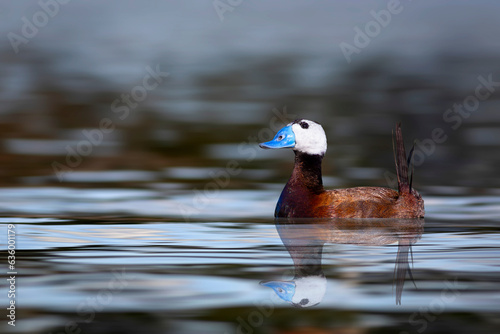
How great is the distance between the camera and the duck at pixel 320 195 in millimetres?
9891

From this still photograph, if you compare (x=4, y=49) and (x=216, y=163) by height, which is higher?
(x=4, y=49)

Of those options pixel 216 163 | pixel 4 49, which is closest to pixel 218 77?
pixel 4 49

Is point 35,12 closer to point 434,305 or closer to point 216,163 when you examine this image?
point 216,163

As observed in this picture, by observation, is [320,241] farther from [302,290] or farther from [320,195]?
[302,290]

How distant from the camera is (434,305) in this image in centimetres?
585

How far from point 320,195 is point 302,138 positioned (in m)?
0.61

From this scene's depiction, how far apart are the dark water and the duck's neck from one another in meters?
0.48

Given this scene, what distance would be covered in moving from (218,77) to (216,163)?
11843 millimetres

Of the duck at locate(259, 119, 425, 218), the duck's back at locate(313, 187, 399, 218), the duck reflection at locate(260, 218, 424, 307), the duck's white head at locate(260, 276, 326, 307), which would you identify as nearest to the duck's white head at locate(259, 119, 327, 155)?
the duck at locate(259, 119, 425, 218)

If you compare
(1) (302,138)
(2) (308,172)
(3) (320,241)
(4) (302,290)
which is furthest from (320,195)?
(4) (302,290)

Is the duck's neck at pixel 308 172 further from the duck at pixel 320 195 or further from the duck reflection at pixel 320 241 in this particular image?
A: the duck reflection at pixel 320 241

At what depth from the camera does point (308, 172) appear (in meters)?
10.5

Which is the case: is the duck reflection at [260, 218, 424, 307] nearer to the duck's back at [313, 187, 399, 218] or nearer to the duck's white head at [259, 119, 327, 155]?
the duck's back at [313, 187, 399, 218]

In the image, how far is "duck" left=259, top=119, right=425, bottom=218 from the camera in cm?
989
